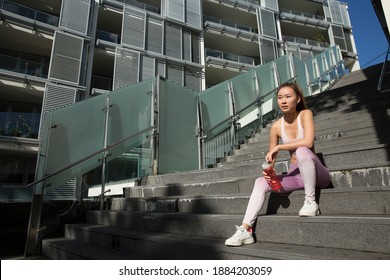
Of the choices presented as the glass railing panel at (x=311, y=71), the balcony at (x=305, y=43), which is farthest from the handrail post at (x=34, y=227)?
the balcony at (x=305, y=43)

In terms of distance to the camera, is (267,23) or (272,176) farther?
(267,23)

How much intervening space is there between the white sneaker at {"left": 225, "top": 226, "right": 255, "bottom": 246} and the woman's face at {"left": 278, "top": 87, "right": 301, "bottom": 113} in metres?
1.27

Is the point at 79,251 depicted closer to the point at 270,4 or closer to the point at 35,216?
the point at 35,216

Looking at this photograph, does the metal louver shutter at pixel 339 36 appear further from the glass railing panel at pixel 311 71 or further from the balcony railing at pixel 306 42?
the glass railing panel at pixel 311 71

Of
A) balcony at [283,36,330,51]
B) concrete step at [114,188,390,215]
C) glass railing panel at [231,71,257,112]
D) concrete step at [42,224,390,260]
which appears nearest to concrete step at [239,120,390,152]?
concrete step at [114,188,390,215]

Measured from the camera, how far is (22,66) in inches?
548

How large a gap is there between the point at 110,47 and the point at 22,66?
4.82 metres

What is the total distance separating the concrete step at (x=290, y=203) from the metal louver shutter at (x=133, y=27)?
14485mm

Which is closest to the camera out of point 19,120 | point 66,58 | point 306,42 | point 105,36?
point 19,120

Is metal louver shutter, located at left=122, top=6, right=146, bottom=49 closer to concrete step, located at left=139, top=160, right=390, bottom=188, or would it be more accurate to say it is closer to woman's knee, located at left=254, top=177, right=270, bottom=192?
concrete step, located at left=139, top=160, right=390, bottom=188

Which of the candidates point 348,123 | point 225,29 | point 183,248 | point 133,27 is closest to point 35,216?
point 183,248

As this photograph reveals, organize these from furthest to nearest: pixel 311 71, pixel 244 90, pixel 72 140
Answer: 1. pixel 311 71
2. pixel 244 90
3. pixel 72 140

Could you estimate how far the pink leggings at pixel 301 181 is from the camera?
89.3 inches

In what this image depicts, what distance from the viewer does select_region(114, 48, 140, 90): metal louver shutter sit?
1514 centimetres
